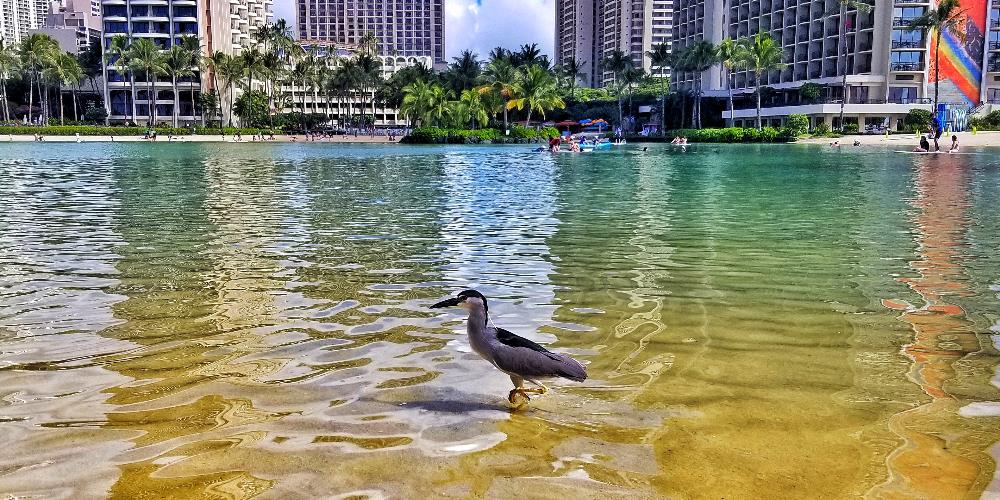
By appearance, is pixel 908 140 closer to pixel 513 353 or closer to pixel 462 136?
pixel 462 136

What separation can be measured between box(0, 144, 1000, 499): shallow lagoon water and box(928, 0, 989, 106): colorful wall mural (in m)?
106

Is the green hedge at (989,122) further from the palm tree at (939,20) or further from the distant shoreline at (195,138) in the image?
the distant shoreline at (195,138)

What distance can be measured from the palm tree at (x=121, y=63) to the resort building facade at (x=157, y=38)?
17 cm

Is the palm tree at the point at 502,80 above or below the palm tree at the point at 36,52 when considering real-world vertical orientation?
below

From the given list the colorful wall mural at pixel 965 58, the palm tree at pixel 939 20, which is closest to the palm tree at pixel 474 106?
the palm tree at pixel 939 20

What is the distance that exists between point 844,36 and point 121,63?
108 metres

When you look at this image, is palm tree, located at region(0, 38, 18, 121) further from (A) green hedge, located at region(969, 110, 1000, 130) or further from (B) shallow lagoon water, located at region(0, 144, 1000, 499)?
(A) green hedge, located at region(969, 110, 1000, 130)

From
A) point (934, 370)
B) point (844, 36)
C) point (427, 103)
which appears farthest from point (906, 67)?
point (934, 370)

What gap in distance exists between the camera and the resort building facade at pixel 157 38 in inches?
5428

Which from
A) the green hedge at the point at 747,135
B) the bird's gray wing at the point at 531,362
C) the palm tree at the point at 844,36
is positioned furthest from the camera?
the palm tree at the point at 844,36

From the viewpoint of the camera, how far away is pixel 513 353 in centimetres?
575

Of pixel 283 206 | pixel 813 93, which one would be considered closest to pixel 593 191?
pixel 283 206

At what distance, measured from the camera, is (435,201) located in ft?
80.0

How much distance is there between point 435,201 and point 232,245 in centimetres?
1008
